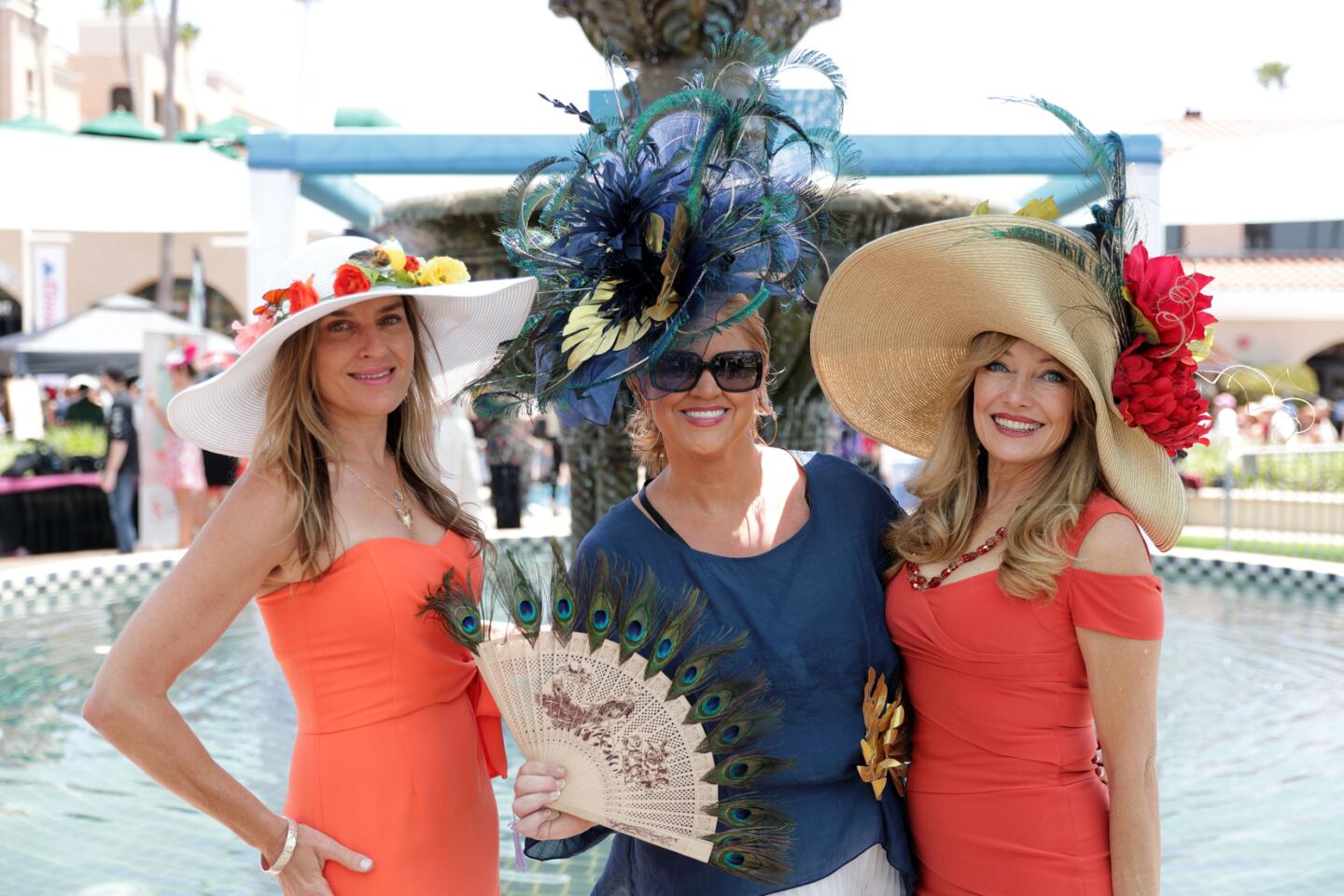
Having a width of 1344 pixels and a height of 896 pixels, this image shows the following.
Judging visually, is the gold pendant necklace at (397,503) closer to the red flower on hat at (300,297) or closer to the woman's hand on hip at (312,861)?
the red flower on hat at (300,297)

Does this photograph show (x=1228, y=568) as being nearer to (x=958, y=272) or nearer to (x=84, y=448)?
(x=958, y=272)

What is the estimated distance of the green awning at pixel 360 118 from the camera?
6.91 m

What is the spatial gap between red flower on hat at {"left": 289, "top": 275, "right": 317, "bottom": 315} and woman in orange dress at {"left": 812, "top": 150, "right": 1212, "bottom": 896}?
107 centimetres

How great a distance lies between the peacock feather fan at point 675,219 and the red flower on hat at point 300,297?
427mm

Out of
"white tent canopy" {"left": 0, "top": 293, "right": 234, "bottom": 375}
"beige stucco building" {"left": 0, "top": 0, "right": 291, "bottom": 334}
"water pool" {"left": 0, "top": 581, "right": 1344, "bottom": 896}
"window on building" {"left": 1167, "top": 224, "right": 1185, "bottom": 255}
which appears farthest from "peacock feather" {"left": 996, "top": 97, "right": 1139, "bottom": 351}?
"window on building" {"left": 1167, "top": 224, "right": 1185, "bottom": 255}

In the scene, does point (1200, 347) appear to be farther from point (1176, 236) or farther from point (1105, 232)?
point (1176, 236)

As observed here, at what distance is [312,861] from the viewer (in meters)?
1.92

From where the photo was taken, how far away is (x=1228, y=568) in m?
8.63

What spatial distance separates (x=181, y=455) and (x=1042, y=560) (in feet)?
32.5

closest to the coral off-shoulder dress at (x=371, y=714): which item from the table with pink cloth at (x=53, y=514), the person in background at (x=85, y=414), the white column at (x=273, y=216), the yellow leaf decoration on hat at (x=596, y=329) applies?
the yellow leaf decoration on hat at (x=596, y=329)

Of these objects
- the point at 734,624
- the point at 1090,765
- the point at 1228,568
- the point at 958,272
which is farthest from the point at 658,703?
the point at 1228,568

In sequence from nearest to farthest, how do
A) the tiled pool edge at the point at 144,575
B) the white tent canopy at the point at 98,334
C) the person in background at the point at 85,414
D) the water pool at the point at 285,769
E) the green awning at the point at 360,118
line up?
the water pool at the point at 285,769, the green awning at the point at 360,118, the tiled pool edge at the point at 144,575, the person in background at the point at 85,414, the white tent canopy at the point at 98,334

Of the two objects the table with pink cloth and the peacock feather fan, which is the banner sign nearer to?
the table with pink cloth

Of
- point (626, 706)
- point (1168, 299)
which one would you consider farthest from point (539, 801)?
point (1168, 299)
